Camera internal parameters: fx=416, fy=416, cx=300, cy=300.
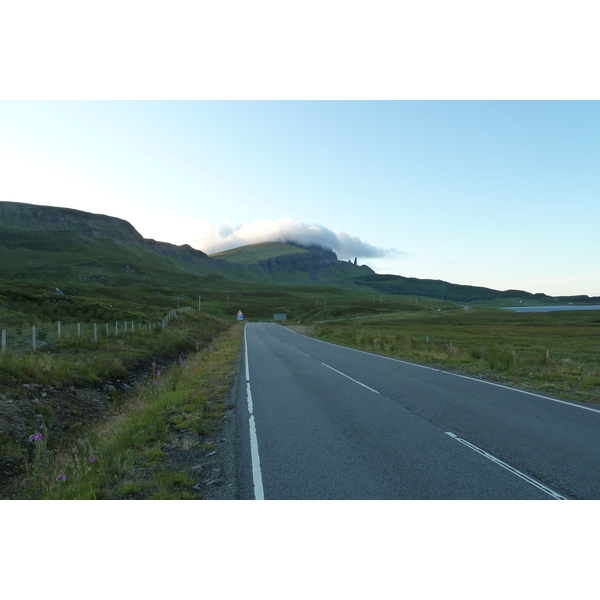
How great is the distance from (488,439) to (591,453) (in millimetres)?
1462

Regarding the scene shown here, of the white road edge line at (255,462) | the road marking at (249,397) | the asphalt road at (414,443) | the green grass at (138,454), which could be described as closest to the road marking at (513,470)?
the asphalt road at (414,443)

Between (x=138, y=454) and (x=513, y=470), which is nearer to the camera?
(x=513, y=470)

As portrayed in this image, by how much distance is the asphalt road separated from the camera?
5.19m

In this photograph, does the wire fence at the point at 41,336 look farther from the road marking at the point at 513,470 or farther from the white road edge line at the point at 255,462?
the road marking at the point at 513,470

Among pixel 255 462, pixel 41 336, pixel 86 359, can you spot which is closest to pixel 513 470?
pixel 255 462

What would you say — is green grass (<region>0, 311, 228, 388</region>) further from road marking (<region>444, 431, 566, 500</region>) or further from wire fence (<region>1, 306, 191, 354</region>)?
road marking (<region>444, 431, 566, 500</region>)

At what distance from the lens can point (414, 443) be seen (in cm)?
705

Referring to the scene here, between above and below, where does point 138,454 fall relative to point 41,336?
below

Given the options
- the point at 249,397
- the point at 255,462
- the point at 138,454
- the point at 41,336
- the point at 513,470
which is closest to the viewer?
the point at 513,470

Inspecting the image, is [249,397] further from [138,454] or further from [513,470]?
[513,470]

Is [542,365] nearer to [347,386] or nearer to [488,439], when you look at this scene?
[347,386]

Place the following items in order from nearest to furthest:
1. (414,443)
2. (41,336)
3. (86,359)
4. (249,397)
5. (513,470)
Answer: (513,470)
(414,443)
(249,397)
(86,359)
(41,336)

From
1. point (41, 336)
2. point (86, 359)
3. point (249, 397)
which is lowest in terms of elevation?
point (249, 397)

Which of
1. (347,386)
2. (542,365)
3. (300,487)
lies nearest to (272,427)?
(300,487)
